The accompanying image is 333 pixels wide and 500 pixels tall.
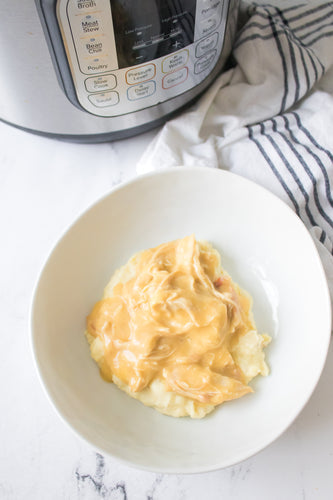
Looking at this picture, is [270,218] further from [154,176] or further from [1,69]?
[1,69]

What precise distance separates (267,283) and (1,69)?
56cm

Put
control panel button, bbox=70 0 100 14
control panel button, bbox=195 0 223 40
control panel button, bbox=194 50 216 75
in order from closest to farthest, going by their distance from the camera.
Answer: control panel button, bbox=70 0 100 14 < control panel button, bbox=195 0 223 40 < control panel button, bbox=194 50 216 75

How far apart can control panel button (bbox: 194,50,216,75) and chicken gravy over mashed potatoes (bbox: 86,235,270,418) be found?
30cm

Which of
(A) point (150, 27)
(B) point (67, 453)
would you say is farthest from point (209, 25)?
(B) point (67, 453)

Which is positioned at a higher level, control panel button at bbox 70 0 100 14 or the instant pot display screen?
control panel button at bbox 70 0 100 14

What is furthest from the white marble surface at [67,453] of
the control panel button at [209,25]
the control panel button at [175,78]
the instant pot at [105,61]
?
the control panel button at [209,25]

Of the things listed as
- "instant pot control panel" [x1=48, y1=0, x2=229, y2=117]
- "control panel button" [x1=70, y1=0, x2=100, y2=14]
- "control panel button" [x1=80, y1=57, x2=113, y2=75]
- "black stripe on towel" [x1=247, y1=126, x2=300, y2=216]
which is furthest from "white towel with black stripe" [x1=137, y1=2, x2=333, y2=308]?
"control panel button" [x1=70, y1=0, x2=100, y2=14]

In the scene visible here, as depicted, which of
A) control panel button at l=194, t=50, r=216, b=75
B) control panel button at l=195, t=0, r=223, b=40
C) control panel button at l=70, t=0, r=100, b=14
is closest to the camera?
control panel button at l=70, t=0, r=100, b=14

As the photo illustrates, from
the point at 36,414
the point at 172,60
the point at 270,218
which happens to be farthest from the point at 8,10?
the point at 36,414

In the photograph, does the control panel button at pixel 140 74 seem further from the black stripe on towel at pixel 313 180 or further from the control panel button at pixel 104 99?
the black stripe on towel at pixel 313 180

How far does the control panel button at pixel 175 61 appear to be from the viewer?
77 cm

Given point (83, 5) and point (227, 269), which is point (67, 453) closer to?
point (227, 269)

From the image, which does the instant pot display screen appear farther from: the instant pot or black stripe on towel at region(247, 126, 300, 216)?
black stripe on towel at region(247, 126, 300, 216)

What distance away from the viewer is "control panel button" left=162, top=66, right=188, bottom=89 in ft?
2.62
